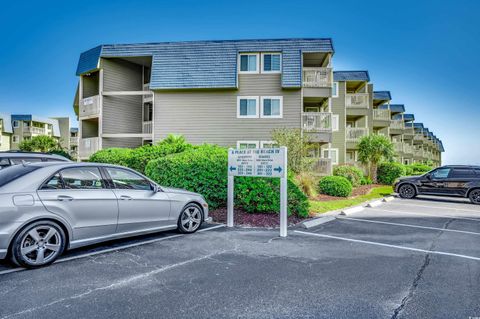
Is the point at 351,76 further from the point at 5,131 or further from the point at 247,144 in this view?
the point at 5,131

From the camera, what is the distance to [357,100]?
2692cm

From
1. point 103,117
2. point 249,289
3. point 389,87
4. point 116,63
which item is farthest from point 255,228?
point 389,87

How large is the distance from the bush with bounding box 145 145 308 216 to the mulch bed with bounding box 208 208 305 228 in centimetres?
19

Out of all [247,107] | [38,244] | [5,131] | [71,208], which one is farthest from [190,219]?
[5,131]

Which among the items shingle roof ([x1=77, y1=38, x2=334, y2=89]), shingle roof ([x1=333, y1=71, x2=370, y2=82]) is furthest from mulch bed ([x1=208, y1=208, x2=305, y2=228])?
shingle roof ([x1=333, y1=71, x2=370, y2=82])

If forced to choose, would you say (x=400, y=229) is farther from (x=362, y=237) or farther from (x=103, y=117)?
(x=103, y=117)

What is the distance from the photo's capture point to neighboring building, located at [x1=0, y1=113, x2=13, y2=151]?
4709 centimetres

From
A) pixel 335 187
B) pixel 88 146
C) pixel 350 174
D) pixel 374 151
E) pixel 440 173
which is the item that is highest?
pixel 88 146

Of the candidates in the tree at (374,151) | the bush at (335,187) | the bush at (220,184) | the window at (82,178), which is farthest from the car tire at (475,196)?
the window at (82,178)

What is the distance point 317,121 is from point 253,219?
12.1 meters

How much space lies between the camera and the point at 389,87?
34812 mm

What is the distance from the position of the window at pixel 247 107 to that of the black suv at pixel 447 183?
9.39 m

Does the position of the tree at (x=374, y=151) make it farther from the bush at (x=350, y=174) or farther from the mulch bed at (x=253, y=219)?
A: the mulch bed at (x=253, y=219)

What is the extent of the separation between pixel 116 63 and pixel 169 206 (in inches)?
711
